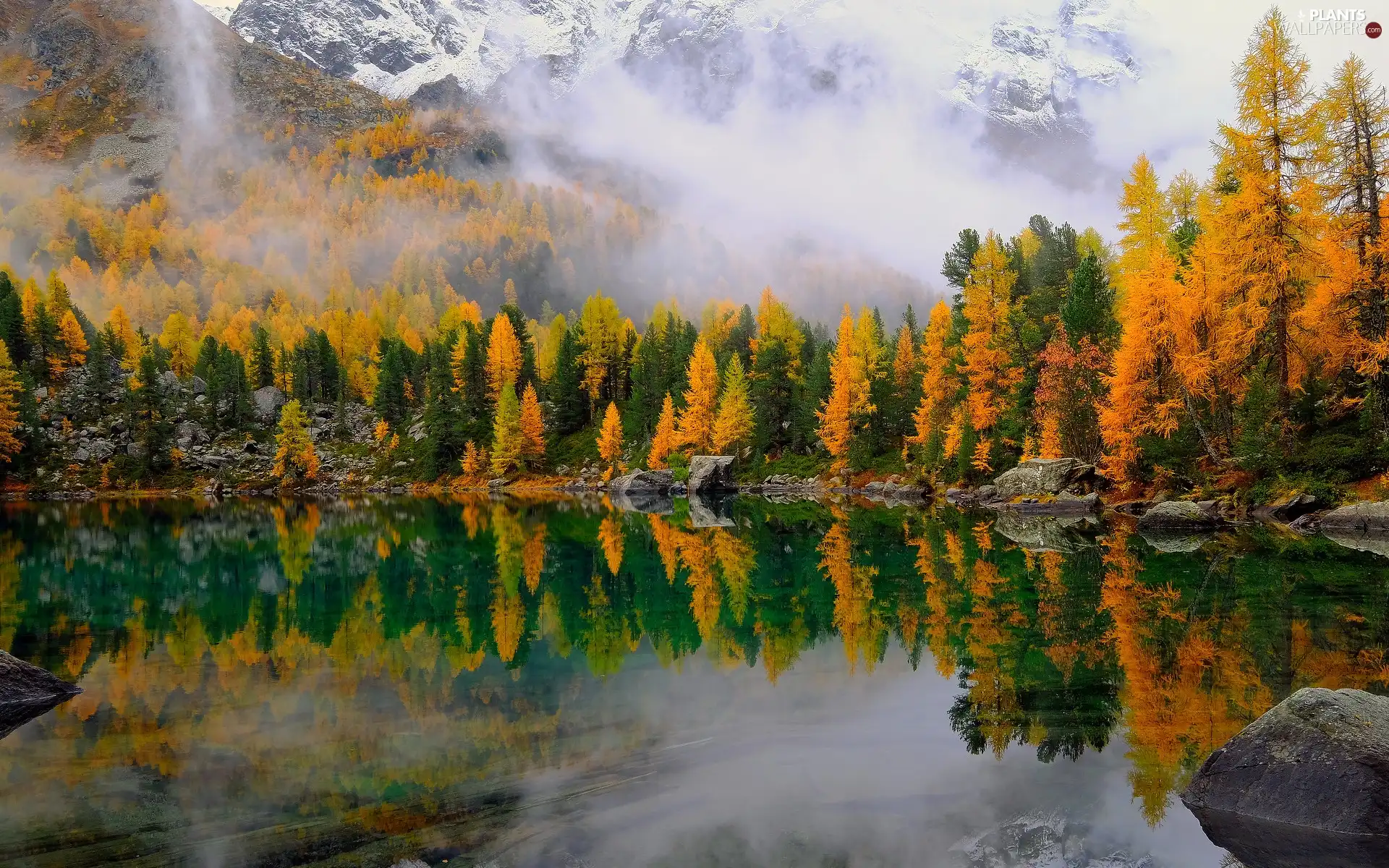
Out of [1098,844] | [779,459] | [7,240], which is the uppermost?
[7,240]

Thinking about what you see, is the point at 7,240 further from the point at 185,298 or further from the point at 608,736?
the point at 608,736

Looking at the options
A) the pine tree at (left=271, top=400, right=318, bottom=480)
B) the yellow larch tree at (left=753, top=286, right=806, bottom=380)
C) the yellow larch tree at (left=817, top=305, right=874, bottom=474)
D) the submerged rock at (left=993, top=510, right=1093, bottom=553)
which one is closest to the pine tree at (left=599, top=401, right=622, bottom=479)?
the yellow larch tree at (left=753, top=286, right=806, bottom=380)

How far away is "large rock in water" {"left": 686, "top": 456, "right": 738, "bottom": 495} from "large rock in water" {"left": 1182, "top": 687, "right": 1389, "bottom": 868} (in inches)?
2611

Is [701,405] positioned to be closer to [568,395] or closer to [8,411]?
[568,395]

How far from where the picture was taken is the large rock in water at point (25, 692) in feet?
34.4

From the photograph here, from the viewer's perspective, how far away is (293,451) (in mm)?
93000

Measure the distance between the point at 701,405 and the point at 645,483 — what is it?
33.1ft

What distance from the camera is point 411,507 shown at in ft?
205

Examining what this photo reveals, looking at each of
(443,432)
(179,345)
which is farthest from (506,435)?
(179,345)

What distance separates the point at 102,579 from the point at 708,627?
20.6 metres

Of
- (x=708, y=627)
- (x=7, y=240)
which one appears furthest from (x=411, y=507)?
(x=7, y=240)

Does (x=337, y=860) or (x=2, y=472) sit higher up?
(x=2, y=472)

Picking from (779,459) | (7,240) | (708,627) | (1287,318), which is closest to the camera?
(708,627)

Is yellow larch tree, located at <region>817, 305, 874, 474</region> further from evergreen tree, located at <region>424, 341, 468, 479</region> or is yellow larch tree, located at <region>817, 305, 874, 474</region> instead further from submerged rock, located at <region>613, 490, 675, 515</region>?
evergreen tree, located at <region>424, 341, 468, 479</region>
